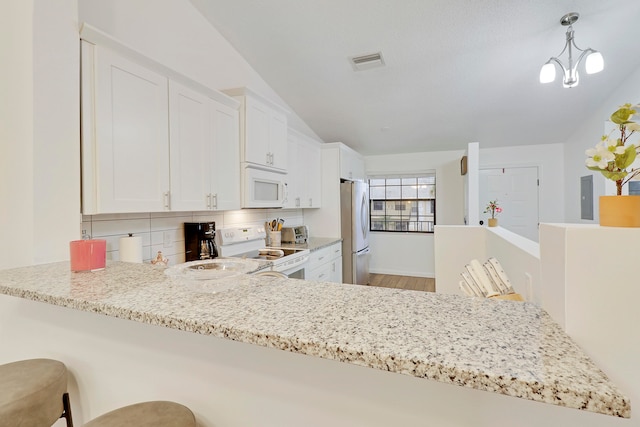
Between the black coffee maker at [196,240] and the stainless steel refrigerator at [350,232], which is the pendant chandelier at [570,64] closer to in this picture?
the stainless steel refrigerator at [350,232]

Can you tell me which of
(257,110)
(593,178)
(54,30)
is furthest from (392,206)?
(54,30)

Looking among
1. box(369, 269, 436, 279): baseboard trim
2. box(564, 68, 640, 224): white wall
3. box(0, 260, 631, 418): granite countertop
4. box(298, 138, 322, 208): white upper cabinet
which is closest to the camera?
box(0, 260, 631, 418): granite countertop

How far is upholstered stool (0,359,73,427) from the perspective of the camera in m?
0.93

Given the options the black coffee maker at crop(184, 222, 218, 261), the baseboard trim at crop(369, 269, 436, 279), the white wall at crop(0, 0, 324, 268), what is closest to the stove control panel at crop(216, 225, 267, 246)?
the black coffee maker at crop(184, 222, 218, 261)

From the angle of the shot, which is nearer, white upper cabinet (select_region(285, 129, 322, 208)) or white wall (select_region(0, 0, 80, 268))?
white wall (select_region(0, 0, 80, 268))

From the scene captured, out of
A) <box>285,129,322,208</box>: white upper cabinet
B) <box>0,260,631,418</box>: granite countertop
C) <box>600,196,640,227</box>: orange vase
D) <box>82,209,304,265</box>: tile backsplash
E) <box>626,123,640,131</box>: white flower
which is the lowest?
<box>0,260,631,418</box>: granite countertop

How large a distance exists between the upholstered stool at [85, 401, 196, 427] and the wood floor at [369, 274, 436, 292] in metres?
4.07

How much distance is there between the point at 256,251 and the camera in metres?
3.14

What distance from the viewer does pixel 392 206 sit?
18.4 feet

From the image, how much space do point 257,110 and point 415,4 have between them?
1.57 metres

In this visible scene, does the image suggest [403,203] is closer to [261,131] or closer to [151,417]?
[261,131]

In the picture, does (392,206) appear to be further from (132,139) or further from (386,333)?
(386,333)

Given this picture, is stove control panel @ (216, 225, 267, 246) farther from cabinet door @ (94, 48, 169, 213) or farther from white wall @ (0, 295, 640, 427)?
white wall @ (0, 295, 640, 427)

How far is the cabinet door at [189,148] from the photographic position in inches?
78.4
